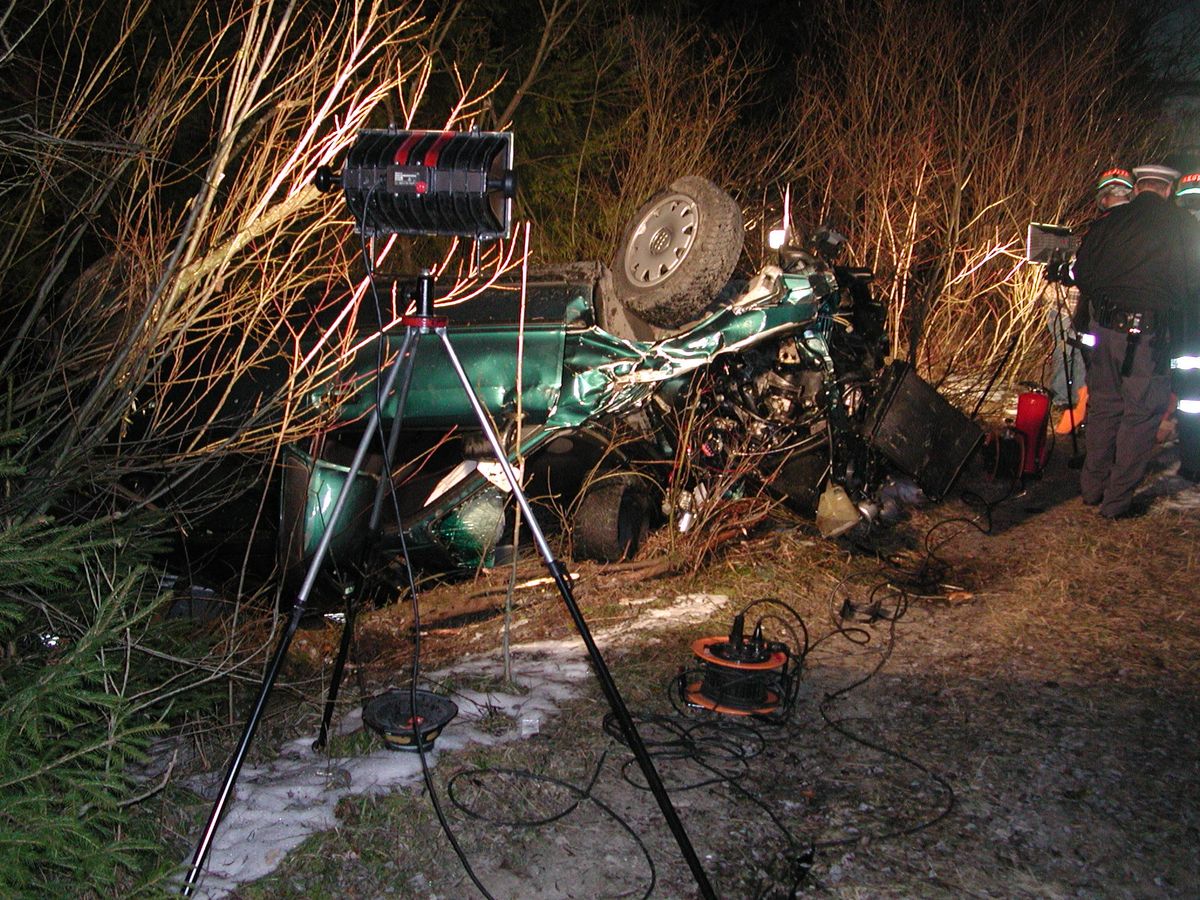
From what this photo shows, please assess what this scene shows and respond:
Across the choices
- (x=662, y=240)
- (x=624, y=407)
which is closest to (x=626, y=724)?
(x=624, y=407)

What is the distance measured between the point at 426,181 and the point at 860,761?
251 centimetres

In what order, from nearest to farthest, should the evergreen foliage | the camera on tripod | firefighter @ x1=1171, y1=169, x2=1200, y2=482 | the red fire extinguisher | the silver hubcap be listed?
the evergreen foliage
the silver hubcap
firefighter @ x1=1171, y1=169, x2=1200, y2=482
the camera on tripod
the red fire extinguisher

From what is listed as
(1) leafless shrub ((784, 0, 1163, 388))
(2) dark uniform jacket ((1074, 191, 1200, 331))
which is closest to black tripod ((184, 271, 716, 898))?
(2) dark uniform jacket ((1074, 191, 1200, 331))

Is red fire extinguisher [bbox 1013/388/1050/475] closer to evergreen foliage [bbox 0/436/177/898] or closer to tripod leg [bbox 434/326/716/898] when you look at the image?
tripod leg [bbox 434/326/716/898]

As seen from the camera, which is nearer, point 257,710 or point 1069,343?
point 257,710

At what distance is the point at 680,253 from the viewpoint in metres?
5.77

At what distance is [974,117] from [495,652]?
962cm

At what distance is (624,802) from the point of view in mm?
3424

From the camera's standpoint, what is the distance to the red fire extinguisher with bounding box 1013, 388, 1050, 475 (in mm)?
8242

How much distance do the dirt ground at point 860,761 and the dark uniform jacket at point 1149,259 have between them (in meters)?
1.89

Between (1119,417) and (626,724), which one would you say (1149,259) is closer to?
(1119,417)

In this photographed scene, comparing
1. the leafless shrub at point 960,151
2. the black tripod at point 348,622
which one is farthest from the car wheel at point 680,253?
the leafless shrub at point 960,151

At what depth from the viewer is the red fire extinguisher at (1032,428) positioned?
8.24m

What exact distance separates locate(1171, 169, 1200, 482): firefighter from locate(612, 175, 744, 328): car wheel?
3215 millimetres
